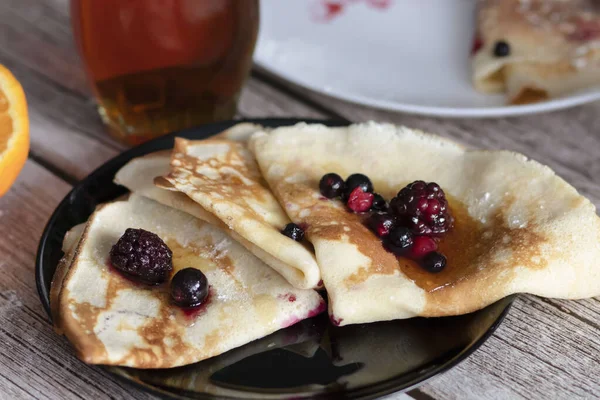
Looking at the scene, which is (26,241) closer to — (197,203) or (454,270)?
(197,203)

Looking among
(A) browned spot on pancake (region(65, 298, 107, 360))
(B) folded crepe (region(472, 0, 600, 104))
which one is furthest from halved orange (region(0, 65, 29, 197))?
(B) folded crepe (region(472, 0, 600, 104))

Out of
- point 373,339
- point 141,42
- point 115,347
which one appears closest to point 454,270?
point 373,339

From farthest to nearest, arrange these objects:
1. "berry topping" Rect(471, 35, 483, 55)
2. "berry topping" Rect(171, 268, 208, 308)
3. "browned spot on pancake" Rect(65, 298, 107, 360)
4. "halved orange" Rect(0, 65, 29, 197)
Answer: "berry topping" Rect(471, 35, 483, 55), "halved orange" Rect(0, 65, 29, 197), "berry topping" Rect(171, 268, 208, 308), "browned spot on pancake" Rect(65, 298, 107, 360)

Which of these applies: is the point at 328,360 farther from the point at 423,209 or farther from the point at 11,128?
the point at 11,128

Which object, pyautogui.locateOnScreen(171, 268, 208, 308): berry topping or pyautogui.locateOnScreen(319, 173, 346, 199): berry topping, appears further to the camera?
pyautogui.locateOnScreen(319, 173, 346, 199): berry topping

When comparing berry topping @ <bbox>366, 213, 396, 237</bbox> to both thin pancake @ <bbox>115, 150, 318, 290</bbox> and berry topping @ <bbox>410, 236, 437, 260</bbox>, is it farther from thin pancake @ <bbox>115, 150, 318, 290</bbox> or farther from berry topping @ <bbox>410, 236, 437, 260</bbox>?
thin pancake @ <bbox>115, 150, 318, 290</bbox>

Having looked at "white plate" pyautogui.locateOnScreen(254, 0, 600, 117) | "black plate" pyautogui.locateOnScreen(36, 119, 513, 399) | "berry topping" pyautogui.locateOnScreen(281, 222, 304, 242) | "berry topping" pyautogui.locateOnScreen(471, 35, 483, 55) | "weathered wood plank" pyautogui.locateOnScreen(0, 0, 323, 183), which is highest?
"berry topping" pyautogui.locateOnScreen(281, 222, 304, 242)
